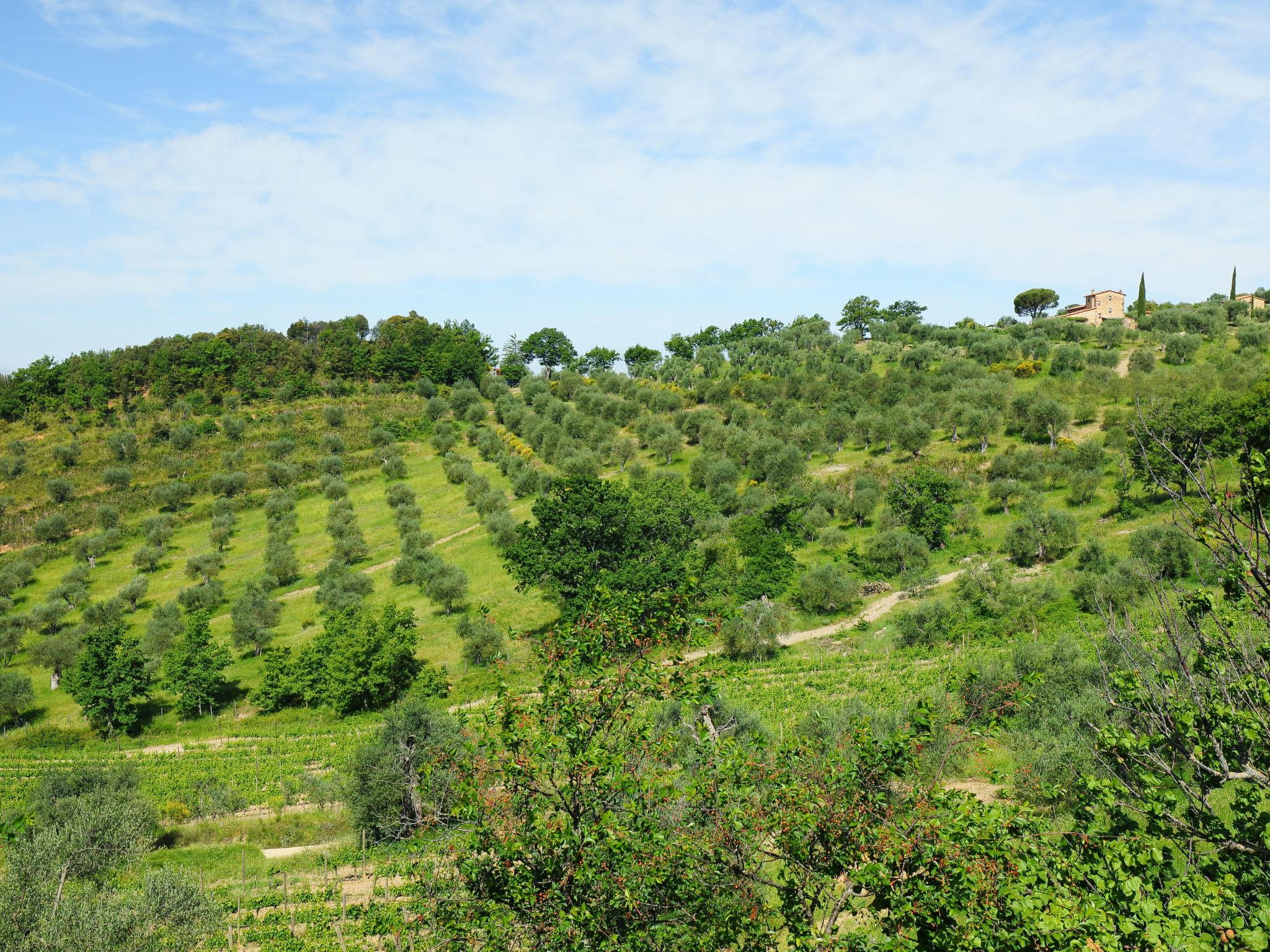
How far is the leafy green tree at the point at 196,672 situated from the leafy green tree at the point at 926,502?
176 feet

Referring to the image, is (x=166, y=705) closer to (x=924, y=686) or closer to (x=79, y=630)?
(x=79, y=630)

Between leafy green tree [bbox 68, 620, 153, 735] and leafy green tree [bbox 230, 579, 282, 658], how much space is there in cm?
875

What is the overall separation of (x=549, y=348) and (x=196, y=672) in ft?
407

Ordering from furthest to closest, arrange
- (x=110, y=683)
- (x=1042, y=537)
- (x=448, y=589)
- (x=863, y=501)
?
(x=863, y=501) → (x=448, y=589) → (x=1042, y=537) → (x=110, y=683)

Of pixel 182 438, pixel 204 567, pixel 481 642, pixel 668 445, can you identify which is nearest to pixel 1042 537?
pixel 481 642

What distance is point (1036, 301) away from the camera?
147 m

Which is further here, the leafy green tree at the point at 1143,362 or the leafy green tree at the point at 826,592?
the leafy green tree at the point at 1143,362

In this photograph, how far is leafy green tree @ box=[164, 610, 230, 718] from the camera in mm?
49719

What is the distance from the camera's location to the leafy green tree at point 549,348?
545ft

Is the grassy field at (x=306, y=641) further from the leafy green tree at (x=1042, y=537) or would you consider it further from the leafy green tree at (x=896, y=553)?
the leafy green tree at (x=896, y=553)

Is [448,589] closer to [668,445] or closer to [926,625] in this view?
[926,625]

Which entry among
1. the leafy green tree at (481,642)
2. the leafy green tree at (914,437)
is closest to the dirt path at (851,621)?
the leafy green tree at (481,642)

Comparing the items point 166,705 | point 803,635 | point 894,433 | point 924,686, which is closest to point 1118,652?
point 924,686

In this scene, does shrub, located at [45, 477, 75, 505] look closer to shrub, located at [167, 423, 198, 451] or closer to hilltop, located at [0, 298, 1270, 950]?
hilltop, located at [0, 298, 1270, 950]
